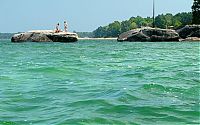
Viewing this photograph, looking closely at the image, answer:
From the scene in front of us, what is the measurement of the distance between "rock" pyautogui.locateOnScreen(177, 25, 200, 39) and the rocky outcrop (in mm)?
18906

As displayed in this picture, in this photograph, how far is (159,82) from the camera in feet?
37.2

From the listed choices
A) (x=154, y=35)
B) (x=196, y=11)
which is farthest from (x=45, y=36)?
(x=196, y=11)

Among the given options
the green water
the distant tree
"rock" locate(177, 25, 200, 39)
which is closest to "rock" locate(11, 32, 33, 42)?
"rock" locate(177, 25, 200, 39)

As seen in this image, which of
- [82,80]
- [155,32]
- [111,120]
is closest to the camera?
[111,120]

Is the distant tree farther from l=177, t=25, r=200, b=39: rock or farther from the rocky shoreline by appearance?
Answer: the rocky shoreline

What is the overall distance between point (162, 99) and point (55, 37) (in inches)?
2030

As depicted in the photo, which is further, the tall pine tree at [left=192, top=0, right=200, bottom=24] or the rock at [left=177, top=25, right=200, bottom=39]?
the tall pine tree at [left=192, top=0, right=200, bottom=24]

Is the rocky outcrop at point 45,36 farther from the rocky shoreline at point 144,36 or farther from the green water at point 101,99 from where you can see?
the green water at point 101,99

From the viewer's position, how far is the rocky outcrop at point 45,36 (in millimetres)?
58919

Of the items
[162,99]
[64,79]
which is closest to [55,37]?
[64,79]

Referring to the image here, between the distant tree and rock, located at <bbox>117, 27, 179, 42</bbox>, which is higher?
the distant tree

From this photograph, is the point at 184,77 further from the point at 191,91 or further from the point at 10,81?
the point at 10,81

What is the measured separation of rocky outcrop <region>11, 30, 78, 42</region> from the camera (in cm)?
5892

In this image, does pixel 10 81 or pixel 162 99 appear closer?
pixel 162 99
